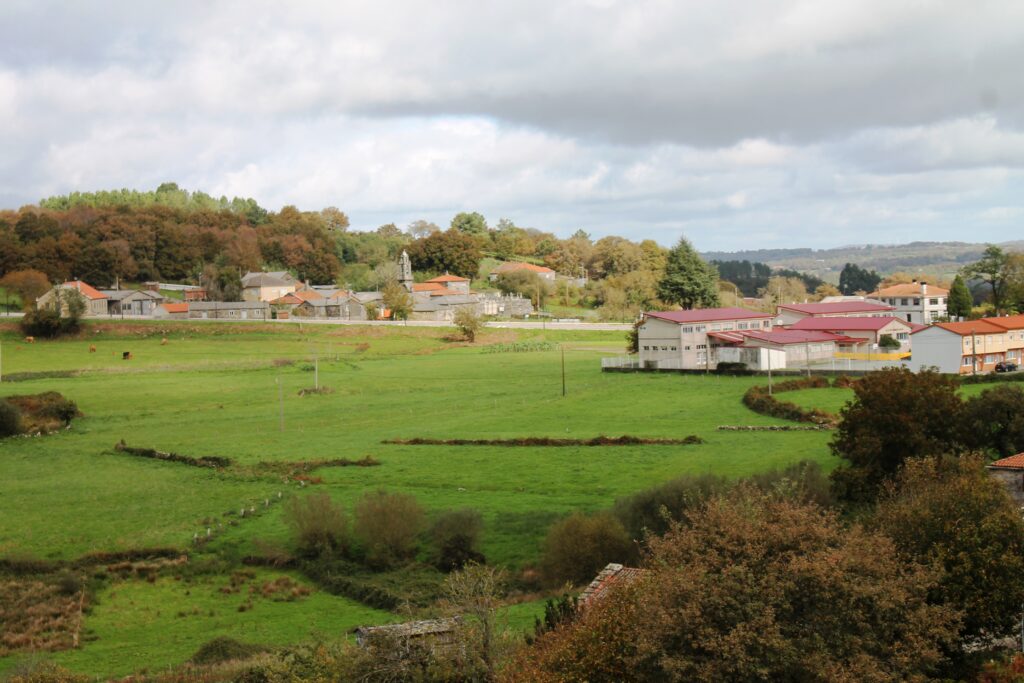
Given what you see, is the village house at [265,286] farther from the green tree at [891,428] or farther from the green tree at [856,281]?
the green tree at [856,281]

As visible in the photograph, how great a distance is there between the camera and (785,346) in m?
62.7

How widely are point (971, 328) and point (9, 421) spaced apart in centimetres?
5231

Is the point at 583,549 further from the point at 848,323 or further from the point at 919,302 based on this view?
the point at 919,302

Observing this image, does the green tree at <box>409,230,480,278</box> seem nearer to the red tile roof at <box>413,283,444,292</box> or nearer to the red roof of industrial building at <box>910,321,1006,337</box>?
the red tile roof at <box>413,283,444,292</box>

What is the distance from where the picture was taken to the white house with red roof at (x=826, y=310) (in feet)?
256

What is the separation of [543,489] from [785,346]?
1207 inches

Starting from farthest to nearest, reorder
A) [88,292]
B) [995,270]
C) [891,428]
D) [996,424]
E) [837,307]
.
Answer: [88,292] < [995,270] < [837,307] < [996,424] < [891,428]

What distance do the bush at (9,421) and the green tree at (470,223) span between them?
141 meters

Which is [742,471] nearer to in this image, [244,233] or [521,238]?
[244,233]

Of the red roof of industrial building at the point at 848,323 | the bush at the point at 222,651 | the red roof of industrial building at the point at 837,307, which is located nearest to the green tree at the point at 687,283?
the red roof of industrial building at the point at 837,307

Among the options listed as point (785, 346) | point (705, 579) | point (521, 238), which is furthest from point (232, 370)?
point (521, 238)

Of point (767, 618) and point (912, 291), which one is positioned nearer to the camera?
point (767, 618)

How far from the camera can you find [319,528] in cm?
3219

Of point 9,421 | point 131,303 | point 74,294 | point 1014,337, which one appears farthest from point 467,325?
point 1014,337
